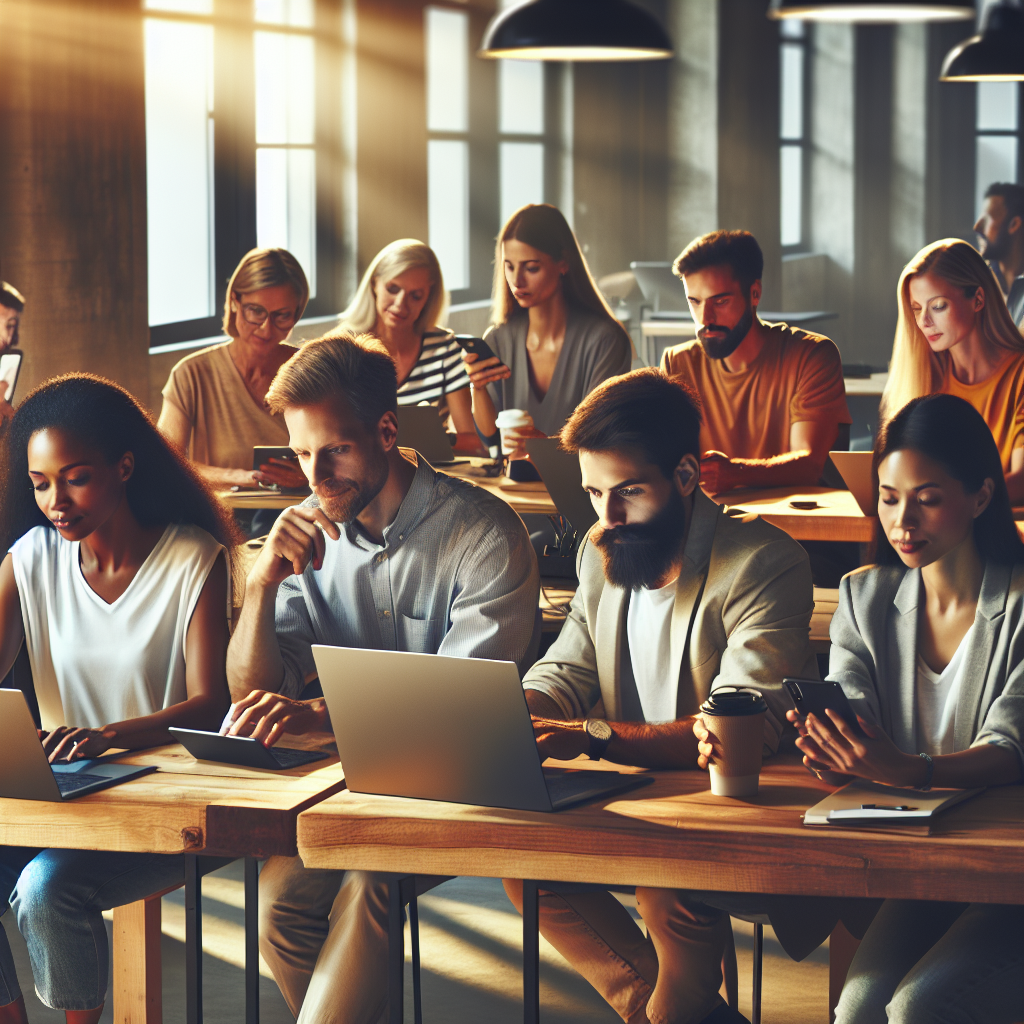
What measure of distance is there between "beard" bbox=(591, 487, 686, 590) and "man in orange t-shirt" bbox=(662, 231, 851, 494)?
5.22 feet

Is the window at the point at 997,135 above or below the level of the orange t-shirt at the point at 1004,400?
above

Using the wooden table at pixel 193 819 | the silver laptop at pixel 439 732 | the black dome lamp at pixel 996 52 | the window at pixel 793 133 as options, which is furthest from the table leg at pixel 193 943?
the window at pixel 793 133

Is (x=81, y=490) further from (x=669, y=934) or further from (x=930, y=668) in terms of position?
(x=930, y=668)

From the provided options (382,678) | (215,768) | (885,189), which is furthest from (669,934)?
(885,189)

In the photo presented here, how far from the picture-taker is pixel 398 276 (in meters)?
4.49

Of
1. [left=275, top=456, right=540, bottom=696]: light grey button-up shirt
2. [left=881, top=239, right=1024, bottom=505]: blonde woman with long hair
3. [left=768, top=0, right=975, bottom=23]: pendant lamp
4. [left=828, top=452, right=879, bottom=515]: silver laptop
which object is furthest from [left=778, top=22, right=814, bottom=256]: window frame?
[left=275, top=456, right=540, bottom=696]: light grey button-up shirt

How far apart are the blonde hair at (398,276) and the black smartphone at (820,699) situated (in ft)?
9.16

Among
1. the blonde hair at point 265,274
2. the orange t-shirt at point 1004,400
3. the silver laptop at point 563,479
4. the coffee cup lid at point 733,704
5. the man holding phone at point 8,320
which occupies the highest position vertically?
the blonde hair at point 265,274

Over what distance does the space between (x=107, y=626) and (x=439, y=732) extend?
89 cm

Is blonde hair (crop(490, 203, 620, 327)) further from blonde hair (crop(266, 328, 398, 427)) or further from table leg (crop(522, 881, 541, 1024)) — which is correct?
table leg (crop(522, 881, 541, 1024))

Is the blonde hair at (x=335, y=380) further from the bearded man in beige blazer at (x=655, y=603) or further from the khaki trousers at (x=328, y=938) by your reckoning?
the khaki trousers at (x=328, y=938)

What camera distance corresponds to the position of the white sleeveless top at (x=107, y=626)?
253 centimetres

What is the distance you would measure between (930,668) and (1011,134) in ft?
38.9

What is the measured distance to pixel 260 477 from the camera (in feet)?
13.5
